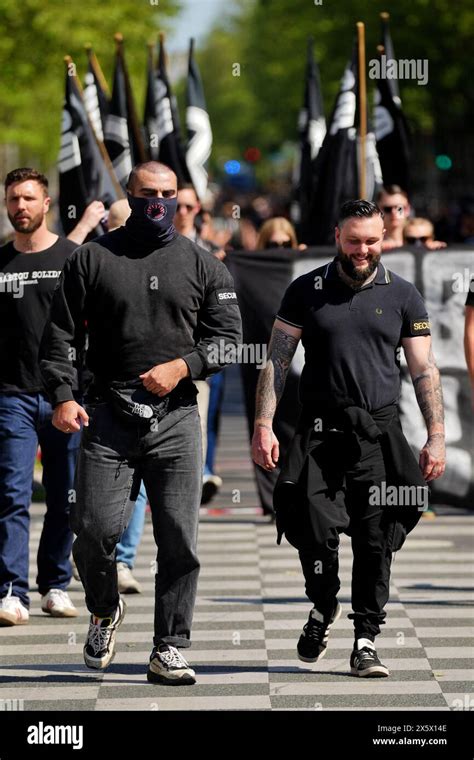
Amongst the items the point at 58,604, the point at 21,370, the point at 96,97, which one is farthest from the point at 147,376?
the point at 96,97

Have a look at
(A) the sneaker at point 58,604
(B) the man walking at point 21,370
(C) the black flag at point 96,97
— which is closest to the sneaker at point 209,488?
(C) the black flag at point 96,97

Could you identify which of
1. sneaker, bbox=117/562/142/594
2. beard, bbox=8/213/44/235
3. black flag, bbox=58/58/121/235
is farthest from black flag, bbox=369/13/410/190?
beard, bbox=8/213/44/235

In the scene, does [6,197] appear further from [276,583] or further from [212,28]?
[212,28]

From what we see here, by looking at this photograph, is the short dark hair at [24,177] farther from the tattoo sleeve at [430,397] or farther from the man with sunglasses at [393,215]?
the man with sunglasses at [393,215]

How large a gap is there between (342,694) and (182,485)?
1027 millimetres

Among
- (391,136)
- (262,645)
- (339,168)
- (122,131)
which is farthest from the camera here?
(391,136)

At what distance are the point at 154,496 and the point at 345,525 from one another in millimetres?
794

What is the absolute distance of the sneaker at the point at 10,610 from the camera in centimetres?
820

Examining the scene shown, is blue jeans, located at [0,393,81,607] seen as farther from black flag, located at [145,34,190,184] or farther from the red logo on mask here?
black flag, located at [145,34,190,184]

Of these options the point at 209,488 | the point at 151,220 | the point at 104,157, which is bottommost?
the point at 209,488

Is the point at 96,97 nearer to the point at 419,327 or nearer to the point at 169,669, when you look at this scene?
the point at 419,327

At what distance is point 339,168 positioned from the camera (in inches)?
503

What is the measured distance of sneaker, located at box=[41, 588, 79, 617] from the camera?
8430mm
